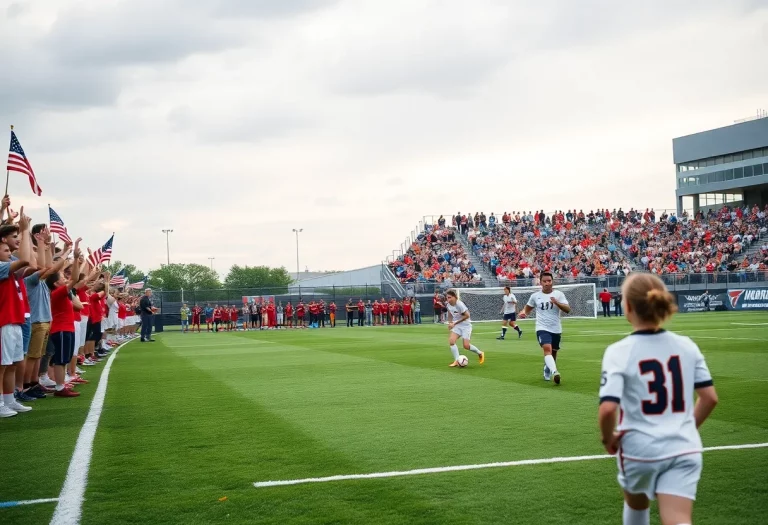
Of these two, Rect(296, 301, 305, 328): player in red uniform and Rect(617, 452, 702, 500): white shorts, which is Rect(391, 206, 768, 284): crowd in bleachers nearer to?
Rect(296, 301, 305, 328): player in red uniform

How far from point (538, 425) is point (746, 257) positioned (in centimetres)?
5198

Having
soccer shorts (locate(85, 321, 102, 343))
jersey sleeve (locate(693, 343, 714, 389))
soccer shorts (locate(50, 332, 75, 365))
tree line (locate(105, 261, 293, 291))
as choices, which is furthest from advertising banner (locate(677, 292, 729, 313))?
tree line (locate(105, 261, 293, 291))

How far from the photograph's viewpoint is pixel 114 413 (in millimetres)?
10906

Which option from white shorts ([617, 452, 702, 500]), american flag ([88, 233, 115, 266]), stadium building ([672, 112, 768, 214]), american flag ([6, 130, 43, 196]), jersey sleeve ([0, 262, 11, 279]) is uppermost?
stadium building ([672, 112, 768, 214])

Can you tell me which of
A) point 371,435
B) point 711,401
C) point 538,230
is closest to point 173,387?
point 371,435

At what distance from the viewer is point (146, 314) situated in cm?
3353

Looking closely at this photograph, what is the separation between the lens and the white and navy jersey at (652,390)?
12.2ft

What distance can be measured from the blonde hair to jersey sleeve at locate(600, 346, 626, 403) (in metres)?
0.24

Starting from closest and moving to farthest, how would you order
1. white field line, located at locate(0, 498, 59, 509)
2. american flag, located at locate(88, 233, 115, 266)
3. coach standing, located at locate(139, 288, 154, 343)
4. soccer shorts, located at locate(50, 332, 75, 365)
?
white field line, located at locate(0, 498, 59, 509) → soccer shorts, located at locate(50, 332, 75, 365) → american flag, located at locate(88, 233, 115, 266) → coach standing, located at locate(139, 288, 154, 343)

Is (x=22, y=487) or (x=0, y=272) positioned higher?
(x=0, y=272)

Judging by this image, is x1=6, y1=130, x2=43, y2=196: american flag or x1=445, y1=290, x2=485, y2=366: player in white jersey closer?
x1=6, y1=130, x2=43, y2=196: american flag

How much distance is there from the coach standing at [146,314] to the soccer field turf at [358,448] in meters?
17.8

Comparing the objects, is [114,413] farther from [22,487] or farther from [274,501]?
[274,501]

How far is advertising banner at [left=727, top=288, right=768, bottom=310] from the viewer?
45.4m
